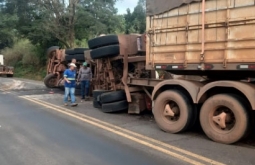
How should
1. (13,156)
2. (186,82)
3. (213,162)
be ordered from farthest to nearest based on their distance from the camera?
(186,82)
(13,156)
(213,162)

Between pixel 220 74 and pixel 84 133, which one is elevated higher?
pixel 220 74

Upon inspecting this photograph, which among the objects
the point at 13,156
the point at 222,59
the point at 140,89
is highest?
the point at 222,59

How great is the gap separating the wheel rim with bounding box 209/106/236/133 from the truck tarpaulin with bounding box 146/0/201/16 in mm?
2179

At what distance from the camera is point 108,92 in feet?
29.1

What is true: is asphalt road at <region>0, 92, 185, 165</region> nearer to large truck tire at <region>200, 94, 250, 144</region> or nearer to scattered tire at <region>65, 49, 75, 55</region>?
large truck tire at <region>200, 94, 250, 144</region>

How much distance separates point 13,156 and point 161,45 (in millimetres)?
3687

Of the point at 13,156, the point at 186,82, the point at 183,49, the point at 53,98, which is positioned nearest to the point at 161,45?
the point at 183,49

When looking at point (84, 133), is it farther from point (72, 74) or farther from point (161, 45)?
point (72, 74)

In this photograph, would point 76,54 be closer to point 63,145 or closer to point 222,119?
point 63,145

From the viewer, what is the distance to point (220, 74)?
20.7 ft

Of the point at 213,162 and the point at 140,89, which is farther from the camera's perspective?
the point at 140,89

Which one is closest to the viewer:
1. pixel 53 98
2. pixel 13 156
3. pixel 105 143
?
pixel 13 156

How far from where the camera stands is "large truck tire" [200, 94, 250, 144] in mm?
5309

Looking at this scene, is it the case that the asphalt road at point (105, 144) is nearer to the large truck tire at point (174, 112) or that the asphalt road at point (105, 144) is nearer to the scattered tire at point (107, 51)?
→ the large truck tire at point (174, 112)
